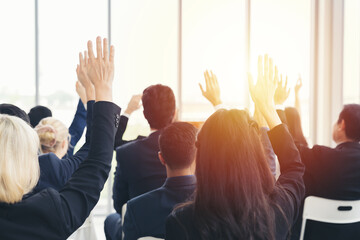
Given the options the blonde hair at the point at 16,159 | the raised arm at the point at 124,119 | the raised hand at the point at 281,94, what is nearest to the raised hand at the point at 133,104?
the raised arm at the point at 124,119

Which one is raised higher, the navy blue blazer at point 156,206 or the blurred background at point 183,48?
the blurred background at point 183,48

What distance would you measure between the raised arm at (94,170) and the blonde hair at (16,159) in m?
0.11

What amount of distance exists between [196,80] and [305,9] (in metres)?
2.06

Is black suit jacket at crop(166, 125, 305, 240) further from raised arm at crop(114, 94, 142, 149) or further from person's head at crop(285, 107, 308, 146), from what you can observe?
person's head at crop(285, 107, 308, 146)

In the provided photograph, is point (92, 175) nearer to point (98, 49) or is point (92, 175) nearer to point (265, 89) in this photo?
point (98, 49)

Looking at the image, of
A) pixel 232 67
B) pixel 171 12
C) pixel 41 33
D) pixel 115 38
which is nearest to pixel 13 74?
pixel 41 33

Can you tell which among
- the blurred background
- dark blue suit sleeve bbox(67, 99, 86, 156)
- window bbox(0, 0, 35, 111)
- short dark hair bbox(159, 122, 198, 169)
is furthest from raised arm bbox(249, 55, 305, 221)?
window bbox(0, 0, 35, 111)

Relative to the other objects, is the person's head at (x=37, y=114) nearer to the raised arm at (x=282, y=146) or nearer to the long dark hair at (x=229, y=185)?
the raised arm at (x=282, y=146)

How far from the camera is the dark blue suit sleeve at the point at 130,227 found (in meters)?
1.80

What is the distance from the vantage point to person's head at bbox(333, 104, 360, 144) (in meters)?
2.65

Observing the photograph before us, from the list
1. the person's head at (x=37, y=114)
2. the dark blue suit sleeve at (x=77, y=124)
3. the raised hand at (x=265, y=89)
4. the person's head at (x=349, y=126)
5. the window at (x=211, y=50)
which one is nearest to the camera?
the raised hand at (x=265, y=89)

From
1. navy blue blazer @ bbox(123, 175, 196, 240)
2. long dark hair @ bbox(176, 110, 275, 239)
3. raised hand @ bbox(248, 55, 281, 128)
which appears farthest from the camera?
navy blue blazer @ bbox(123, 175, 196, 240)

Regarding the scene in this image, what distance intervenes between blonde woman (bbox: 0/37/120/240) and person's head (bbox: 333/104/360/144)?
2078mm

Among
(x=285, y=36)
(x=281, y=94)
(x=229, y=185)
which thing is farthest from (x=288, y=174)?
(x=285, y=36)
